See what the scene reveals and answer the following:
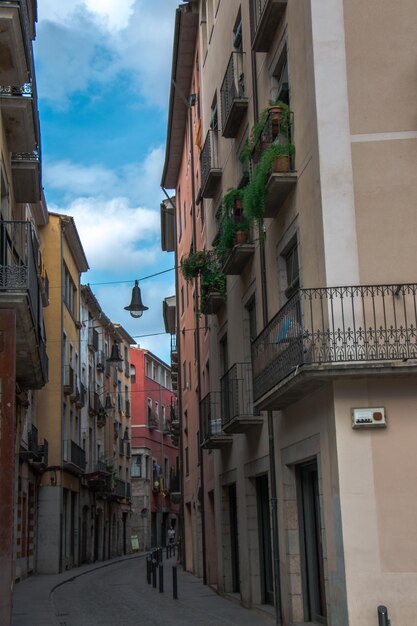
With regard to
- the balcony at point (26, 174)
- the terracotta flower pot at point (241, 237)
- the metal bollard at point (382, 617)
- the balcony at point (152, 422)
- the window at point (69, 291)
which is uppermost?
the window at point (69, 291)

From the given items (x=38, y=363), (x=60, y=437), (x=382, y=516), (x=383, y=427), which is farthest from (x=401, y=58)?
(x=60, y=437)

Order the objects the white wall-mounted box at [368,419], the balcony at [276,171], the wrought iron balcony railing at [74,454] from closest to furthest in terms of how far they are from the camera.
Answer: the white wall-mounted box at [368,419] → the balcony at [276,171] → the wrought iron balcony railing at [74,454]

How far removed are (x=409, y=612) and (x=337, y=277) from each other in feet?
13.2

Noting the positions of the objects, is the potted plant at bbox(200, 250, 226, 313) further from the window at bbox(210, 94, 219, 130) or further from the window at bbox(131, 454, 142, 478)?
the window at bbox(131, 454, 142, 478)

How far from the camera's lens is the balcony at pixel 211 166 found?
792 inches

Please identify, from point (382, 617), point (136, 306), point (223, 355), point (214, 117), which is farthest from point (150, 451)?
point (382, 617)

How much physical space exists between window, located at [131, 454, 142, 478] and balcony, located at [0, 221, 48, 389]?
49.1 m

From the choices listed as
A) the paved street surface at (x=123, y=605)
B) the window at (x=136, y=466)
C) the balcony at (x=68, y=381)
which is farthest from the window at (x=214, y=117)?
the window at (x=136, y=466)

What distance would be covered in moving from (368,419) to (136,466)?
57185 millimetres

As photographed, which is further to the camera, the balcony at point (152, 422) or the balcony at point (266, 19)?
the balcony at point (152, 422)

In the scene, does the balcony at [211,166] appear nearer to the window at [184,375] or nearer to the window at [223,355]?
the window at [223,355]

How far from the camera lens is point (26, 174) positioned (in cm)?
1759

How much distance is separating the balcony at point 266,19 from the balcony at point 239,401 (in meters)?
5.67

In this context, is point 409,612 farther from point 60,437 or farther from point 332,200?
point 60,437
